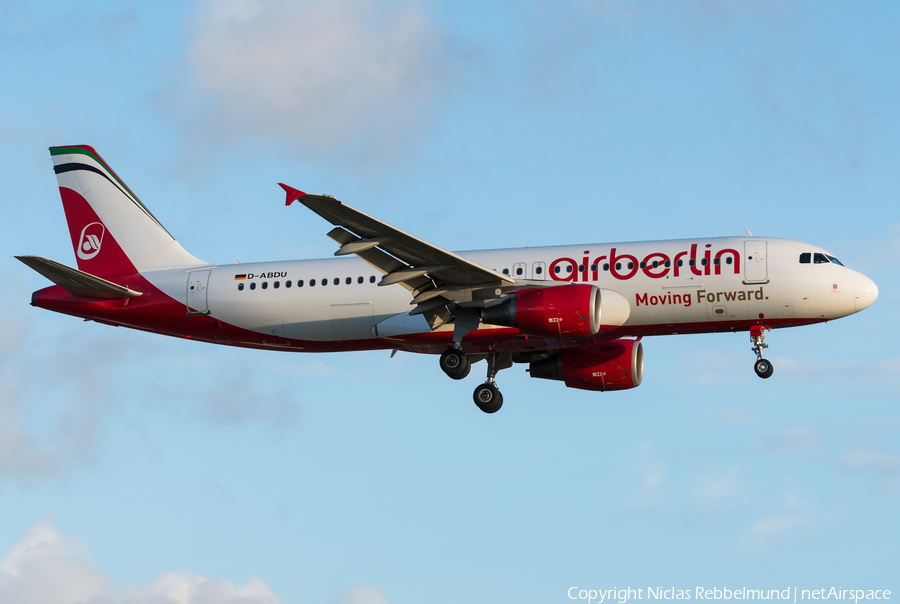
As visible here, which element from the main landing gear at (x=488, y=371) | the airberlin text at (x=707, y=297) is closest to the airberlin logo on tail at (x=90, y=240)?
the main landing gear at (x=488, y=371)

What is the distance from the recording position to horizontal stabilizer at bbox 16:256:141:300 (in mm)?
38250

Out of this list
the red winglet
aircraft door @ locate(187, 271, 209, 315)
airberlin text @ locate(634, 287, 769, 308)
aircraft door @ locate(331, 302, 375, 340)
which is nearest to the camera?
the red winglet

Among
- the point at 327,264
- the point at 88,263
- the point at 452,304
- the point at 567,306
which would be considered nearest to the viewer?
the point at 567,306

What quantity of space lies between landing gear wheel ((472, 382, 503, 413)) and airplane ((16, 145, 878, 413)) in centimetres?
5

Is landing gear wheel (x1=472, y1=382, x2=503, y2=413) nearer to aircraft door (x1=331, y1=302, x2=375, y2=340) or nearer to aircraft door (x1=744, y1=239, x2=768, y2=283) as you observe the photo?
aircraft door (x1=331, y1=302, x2=375, y2=340)

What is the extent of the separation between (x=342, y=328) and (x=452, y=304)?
4465mm

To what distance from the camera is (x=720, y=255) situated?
36781 millimetres

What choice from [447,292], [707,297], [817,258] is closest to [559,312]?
[447,292]

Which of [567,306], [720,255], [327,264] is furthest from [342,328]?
[720,255]

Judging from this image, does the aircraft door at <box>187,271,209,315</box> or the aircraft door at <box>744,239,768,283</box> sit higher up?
the aircraft door at <box>744,239,768,283</box>

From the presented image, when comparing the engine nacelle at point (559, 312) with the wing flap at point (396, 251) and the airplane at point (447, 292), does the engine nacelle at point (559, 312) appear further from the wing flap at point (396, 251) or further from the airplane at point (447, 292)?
the wing flap at point (396, 251)

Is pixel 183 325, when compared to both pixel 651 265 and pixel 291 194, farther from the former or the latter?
pixel 651 265

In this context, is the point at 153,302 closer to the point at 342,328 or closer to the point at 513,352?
the point at 342,328

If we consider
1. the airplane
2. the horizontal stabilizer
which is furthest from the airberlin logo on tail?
the horizontal stabilizer
